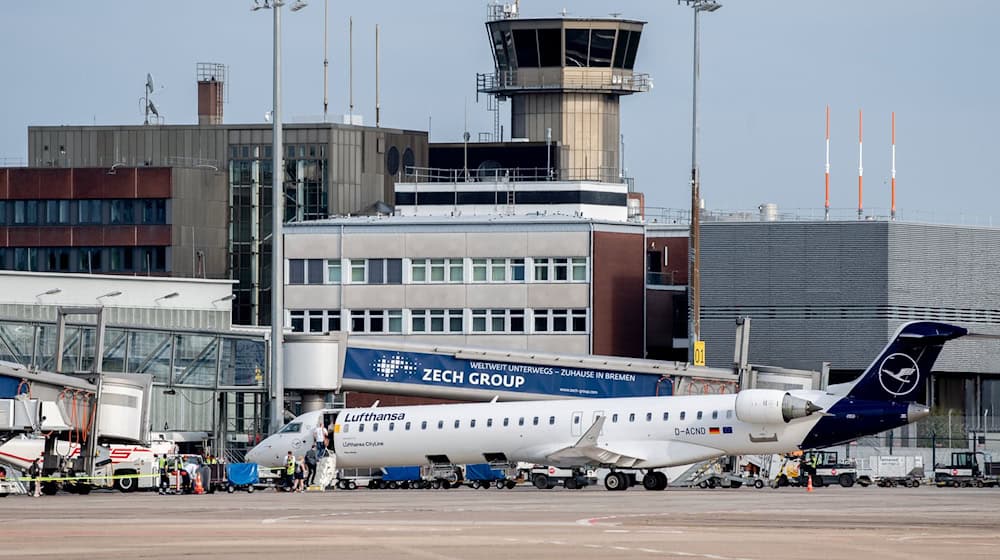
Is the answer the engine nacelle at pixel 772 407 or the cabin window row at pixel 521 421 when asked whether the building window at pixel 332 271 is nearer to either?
the cabin window row at pixel 521 421

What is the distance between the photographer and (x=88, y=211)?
374 feet

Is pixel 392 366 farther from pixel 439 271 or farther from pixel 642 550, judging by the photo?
pixel 642 550

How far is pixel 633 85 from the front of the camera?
447ft

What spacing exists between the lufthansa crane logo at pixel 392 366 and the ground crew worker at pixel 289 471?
970 centimetres

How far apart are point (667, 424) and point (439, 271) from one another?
46562 millimetres

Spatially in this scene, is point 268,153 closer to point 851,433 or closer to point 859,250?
point 859,250

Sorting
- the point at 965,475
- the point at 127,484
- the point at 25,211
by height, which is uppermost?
the point at 25,211

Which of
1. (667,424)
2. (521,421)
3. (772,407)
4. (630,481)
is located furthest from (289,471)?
(772,407)

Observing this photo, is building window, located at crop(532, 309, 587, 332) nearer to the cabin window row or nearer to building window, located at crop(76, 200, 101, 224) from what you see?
building window, located at crop(76, 200, 101, 224)

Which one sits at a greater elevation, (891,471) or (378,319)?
(378,319)

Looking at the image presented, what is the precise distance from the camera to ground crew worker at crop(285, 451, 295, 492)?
63.2 meters

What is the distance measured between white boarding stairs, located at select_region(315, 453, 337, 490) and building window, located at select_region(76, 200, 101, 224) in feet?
172

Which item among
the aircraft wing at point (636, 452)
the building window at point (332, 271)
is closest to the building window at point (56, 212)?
the building window at point (332, 271)

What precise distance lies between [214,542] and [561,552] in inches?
243
